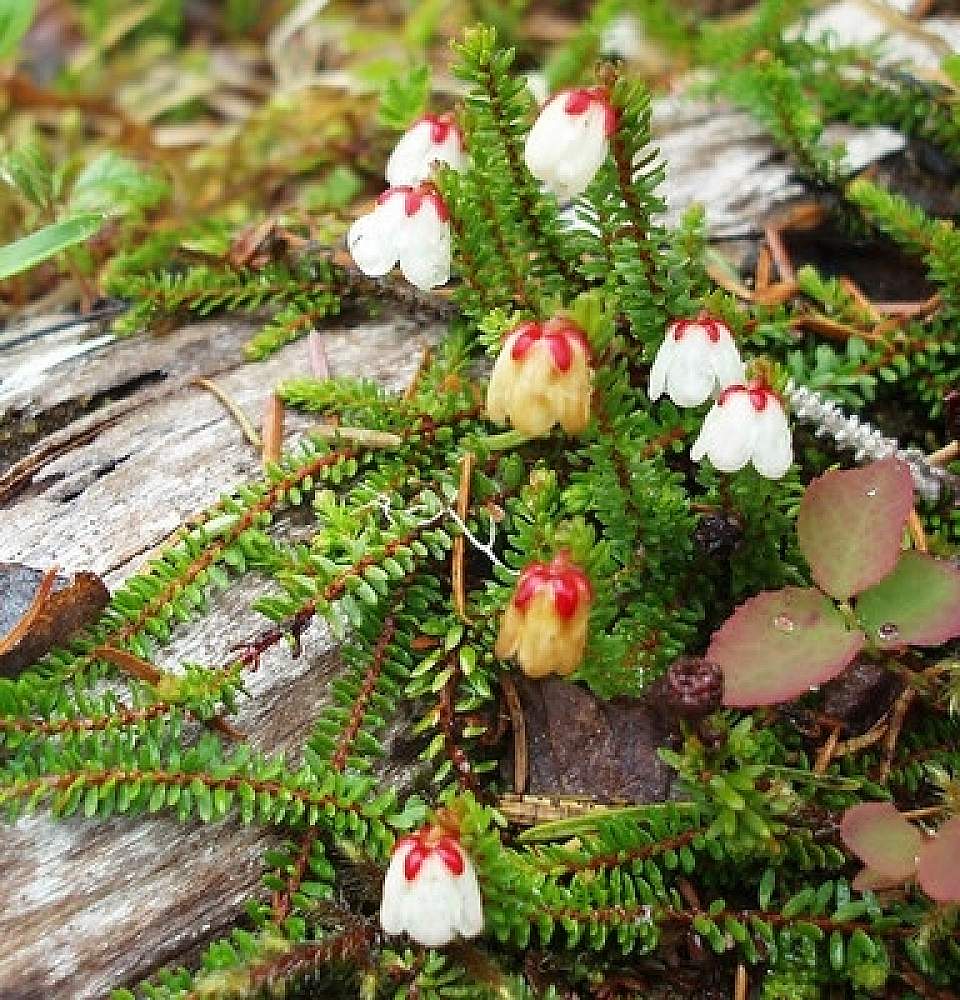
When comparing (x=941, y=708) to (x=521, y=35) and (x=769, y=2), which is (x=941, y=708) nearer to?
(x=769, y=2)

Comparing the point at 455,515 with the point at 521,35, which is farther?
the point at 521,35

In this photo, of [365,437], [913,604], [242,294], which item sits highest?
[242,294]

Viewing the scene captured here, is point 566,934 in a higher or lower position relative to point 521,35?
lower

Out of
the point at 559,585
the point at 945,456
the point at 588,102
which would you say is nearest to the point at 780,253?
the point at 945,456

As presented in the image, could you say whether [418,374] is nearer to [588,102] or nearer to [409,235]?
[409,235]

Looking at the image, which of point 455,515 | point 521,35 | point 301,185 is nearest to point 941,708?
point 455,515

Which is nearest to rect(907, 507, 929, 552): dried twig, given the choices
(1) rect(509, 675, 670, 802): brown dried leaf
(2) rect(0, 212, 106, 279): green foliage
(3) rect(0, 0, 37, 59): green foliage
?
(1) rect(509, 675, 670, 802): brown dried leaf
